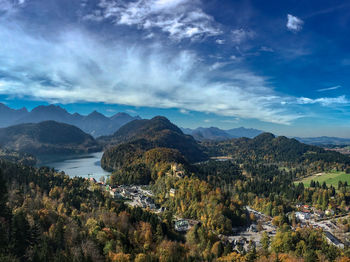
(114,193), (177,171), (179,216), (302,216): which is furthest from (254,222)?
(114,193)

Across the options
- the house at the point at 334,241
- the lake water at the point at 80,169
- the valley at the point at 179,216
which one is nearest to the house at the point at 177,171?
the valley at the point at 179,216

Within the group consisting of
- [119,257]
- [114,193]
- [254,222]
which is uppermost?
[119,257]

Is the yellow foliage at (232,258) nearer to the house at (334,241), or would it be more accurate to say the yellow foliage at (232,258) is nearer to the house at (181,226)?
the house at (181,226)

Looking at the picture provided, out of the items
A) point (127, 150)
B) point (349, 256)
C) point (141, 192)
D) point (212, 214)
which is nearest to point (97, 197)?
point (141, 192)

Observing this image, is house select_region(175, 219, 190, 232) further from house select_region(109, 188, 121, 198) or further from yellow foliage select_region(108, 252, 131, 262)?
house select_region(109, 188, 121, 198)

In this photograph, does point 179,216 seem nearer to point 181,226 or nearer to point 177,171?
point 181,226

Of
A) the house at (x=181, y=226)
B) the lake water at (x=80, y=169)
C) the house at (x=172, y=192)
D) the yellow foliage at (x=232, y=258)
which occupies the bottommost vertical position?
the lake water at (x=80, y=169)

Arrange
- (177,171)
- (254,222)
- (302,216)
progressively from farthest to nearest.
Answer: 1. (177,171)
2. (302,216)
3. (254,222)

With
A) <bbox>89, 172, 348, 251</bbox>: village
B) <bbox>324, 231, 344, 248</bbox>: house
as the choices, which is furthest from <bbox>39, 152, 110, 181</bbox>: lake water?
<bbox>324, 231, 344, 248</bbox>: house

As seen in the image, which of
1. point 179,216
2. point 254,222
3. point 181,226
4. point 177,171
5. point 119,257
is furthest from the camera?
point 177,171

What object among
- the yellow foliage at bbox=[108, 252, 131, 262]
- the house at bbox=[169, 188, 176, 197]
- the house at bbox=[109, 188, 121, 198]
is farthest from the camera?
the house at bbox=[109, 188, 121, 198]

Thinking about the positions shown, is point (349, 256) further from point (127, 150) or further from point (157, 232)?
point (127, 150)
